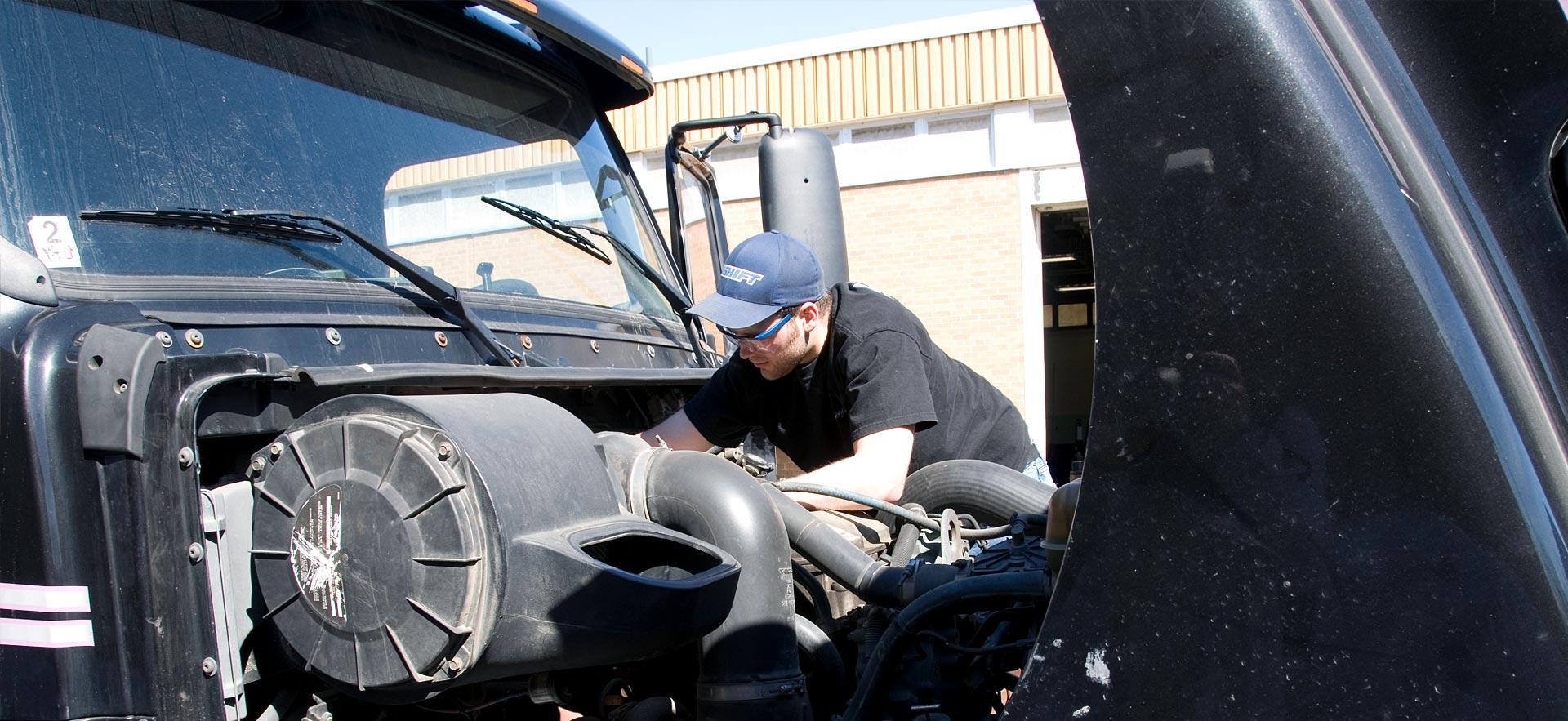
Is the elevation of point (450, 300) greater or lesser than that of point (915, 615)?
greater

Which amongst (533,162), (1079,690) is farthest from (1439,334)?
(533,162)

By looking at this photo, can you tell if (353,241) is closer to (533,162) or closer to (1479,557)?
(533,162)

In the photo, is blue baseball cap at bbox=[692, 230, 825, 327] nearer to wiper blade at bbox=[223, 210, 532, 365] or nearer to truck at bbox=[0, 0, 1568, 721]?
truck at bbox=[0, 0, 1568, 721]

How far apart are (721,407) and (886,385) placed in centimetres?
50

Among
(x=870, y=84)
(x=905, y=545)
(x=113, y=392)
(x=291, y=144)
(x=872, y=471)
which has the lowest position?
(x=905, y=545)

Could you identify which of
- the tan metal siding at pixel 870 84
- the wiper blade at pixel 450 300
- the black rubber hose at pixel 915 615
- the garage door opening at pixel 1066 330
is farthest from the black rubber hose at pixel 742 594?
the garage door opening at pixel 1066 330

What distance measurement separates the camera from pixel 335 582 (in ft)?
5.37

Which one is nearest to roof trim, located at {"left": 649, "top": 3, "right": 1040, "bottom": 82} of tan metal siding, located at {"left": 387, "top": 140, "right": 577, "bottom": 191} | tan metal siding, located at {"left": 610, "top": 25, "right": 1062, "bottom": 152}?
tan metal siding, located at {"left": 610, "top": 25, "right": 1062, "bottom": 152}

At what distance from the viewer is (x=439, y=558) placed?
156 cm

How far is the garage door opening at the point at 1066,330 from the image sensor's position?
17.0 meters

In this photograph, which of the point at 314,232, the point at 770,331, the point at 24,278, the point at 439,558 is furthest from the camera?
the point at 770,331

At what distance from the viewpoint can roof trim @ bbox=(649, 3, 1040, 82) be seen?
14.8m

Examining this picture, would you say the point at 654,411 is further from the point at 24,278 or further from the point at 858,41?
the point at 858,41

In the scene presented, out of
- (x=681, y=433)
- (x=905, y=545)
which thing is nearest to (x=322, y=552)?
(x=905, y=545)
